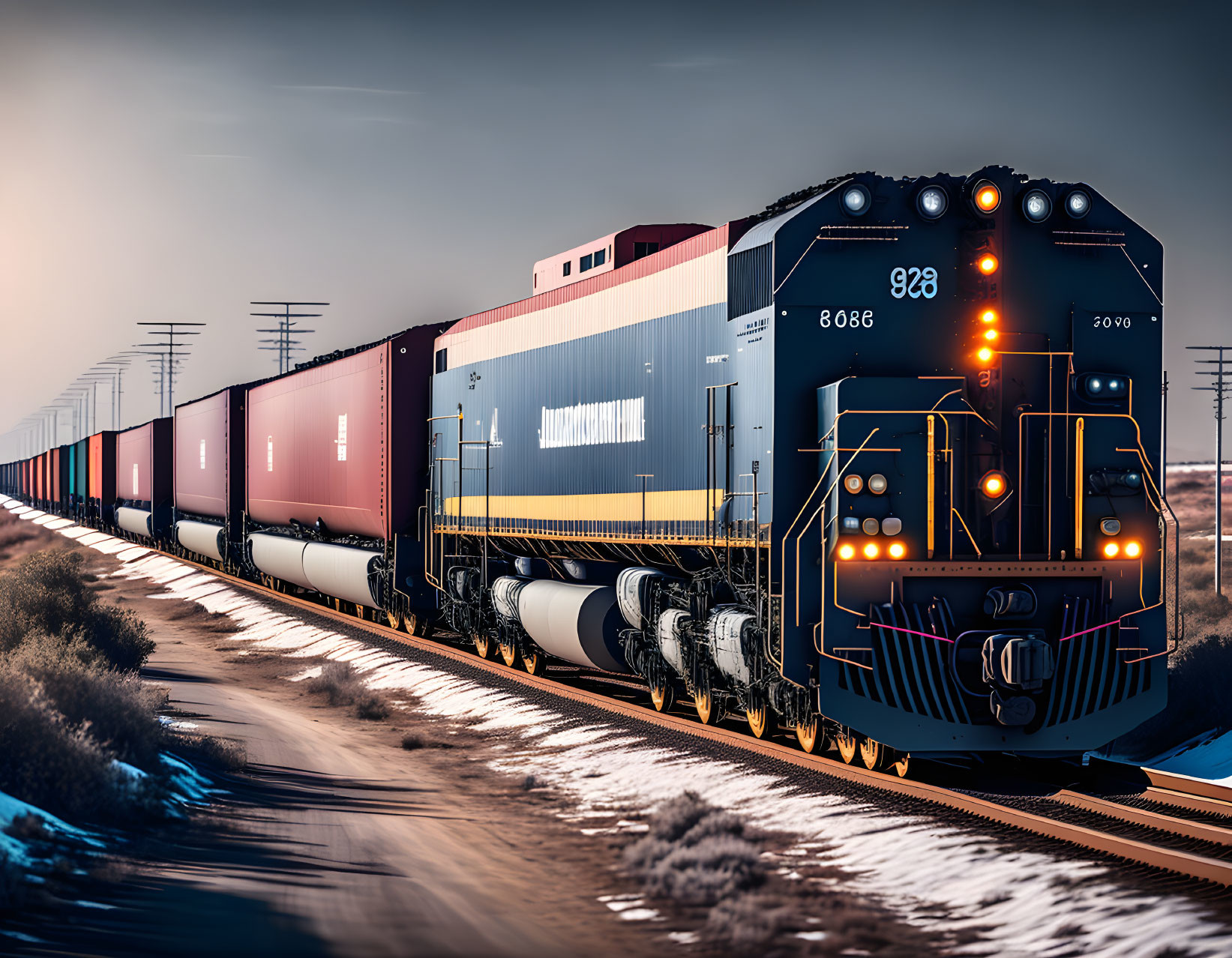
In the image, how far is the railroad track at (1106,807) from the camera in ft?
31.8

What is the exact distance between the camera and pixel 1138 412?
12.9 metres

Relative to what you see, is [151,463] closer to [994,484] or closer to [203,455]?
[203,455]

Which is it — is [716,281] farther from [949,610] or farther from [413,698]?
[413,698]

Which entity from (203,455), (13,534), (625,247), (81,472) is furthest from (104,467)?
(625,247)

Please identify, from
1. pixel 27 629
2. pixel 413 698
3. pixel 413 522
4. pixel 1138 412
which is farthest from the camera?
pixel 413 522

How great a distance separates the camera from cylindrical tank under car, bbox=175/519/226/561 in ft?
148

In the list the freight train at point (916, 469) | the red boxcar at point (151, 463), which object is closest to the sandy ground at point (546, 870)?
the freight train at point (916, 469)

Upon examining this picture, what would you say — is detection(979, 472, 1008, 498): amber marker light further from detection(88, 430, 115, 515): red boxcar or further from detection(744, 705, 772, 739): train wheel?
detection(88, 430, 115, 515): red boxcar

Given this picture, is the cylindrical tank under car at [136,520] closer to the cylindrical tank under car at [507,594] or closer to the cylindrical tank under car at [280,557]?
the cylindrical tank under car at [280,557]

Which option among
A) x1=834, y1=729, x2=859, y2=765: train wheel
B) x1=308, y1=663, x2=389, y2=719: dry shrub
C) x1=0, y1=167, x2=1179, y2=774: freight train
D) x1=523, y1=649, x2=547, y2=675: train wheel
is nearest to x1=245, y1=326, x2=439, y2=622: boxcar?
x1=308, y1=663, x2=389, y2=719: dry shrub

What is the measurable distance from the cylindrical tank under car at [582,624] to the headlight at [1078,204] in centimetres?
775

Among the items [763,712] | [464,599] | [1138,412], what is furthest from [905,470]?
[464,599]

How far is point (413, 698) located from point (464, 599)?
4073mm

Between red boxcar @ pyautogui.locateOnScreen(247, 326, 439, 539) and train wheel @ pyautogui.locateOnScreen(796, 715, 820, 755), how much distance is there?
14.5m
